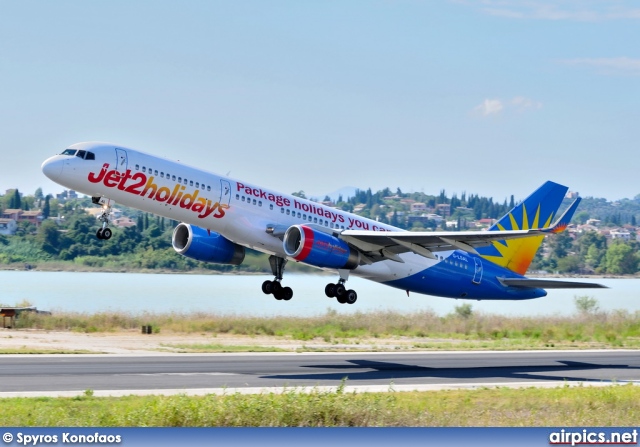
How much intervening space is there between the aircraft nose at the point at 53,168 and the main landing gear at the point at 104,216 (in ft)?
5.69

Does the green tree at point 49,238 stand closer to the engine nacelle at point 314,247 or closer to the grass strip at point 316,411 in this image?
the engine nacelle at point 314,247

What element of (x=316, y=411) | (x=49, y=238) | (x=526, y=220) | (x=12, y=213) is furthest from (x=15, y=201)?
(x=316, y=411)

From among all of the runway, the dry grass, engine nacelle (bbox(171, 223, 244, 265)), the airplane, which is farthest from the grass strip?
the dry grass

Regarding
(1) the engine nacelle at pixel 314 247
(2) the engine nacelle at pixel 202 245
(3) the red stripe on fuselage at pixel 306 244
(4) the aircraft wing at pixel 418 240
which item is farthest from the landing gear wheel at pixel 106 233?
(4) the aircraft wing at pixel 418 240

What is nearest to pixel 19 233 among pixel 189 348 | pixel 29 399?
pixel 189 348

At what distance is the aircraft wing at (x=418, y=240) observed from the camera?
3719 centimetres

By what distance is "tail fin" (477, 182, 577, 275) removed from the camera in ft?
157

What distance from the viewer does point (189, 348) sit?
1658 inches

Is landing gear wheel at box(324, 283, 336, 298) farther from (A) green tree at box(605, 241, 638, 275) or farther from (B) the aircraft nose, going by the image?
(A) green tree at box(605, 241, 638, 275)

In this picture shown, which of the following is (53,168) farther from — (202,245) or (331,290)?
(331,290)

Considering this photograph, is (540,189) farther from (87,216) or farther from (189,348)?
(87,216)

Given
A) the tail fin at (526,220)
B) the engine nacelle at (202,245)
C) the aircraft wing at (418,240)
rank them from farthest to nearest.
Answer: the tail fin at (526,220) → the engine nacelle at (202,245) → the aircraft wing at (418,240)

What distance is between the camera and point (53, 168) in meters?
33.5

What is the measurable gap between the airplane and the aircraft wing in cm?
4
